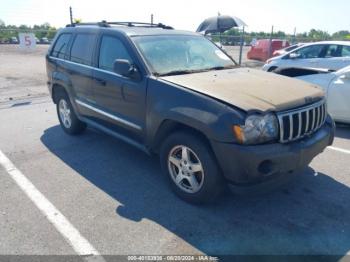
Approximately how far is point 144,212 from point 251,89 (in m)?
1.70

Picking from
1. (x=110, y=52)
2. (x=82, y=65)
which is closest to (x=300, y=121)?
(x=110, y=52)

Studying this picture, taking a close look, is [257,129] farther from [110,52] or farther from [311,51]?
[311,51]

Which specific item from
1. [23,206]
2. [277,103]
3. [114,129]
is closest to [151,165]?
[114,129]

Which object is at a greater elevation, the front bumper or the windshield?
the windshield

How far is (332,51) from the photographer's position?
9.33 metres

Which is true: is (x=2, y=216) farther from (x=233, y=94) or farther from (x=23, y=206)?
(x=233, y=94)

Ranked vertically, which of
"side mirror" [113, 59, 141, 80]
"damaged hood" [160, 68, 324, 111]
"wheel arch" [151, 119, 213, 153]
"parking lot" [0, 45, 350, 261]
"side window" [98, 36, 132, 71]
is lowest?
"parking lot" [0, 45, 350, 261]

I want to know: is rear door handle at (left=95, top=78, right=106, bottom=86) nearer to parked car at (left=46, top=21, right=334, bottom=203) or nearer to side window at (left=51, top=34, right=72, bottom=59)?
parked car at (left=46, top=21, right=334, bottom=203)

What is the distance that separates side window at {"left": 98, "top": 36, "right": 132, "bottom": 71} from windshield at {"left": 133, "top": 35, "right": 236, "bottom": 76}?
0.77ft

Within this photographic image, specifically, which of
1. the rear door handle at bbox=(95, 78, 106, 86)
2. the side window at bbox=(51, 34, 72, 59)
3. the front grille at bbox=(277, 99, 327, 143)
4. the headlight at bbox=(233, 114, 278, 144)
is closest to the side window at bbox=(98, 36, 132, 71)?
the rear door handle at bbox=(95, 78, 106, 86)

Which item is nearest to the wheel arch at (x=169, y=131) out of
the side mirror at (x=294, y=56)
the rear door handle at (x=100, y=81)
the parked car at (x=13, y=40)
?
the rear door handle at (x=100, y=81)

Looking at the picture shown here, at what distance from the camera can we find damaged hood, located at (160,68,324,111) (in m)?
2.97

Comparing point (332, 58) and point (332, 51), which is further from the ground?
point (332, 51)

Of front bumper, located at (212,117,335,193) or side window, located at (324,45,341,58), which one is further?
side window, located at (324,45,341,58)
